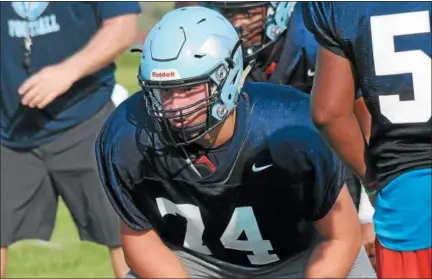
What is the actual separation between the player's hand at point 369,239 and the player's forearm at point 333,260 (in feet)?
2.74

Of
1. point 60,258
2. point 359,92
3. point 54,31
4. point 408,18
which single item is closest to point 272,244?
point 359,92

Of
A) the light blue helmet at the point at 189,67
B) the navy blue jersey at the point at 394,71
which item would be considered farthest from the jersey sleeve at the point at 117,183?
the navy blue jersey at the point at 394,71

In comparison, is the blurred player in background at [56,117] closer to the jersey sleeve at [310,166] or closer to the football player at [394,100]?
the jersey sleeve at [310,166]

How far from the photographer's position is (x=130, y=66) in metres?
16.7

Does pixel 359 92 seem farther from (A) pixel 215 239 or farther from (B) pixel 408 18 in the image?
(A) pixel 215 239

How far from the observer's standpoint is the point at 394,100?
3.30 metres

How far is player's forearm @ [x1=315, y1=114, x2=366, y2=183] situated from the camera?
3.59 m

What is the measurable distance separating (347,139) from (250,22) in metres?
1.87

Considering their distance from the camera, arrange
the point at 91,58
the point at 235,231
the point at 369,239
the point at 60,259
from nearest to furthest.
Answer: the point at 235,231 < the point at 369,239 < the point at 91,58 < the point at 60,259

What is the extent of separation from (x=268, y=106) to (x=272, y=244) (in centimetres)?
50

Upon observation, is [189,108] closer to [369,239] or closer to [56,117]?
[369,239]

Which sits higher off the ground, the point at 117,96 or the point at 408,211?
the point at 408,211

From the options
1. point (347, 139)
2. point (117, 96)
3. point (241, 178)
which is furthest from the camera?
point (117, 96)

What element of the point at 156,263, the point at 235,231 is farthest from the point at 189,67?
the point at 156,263
